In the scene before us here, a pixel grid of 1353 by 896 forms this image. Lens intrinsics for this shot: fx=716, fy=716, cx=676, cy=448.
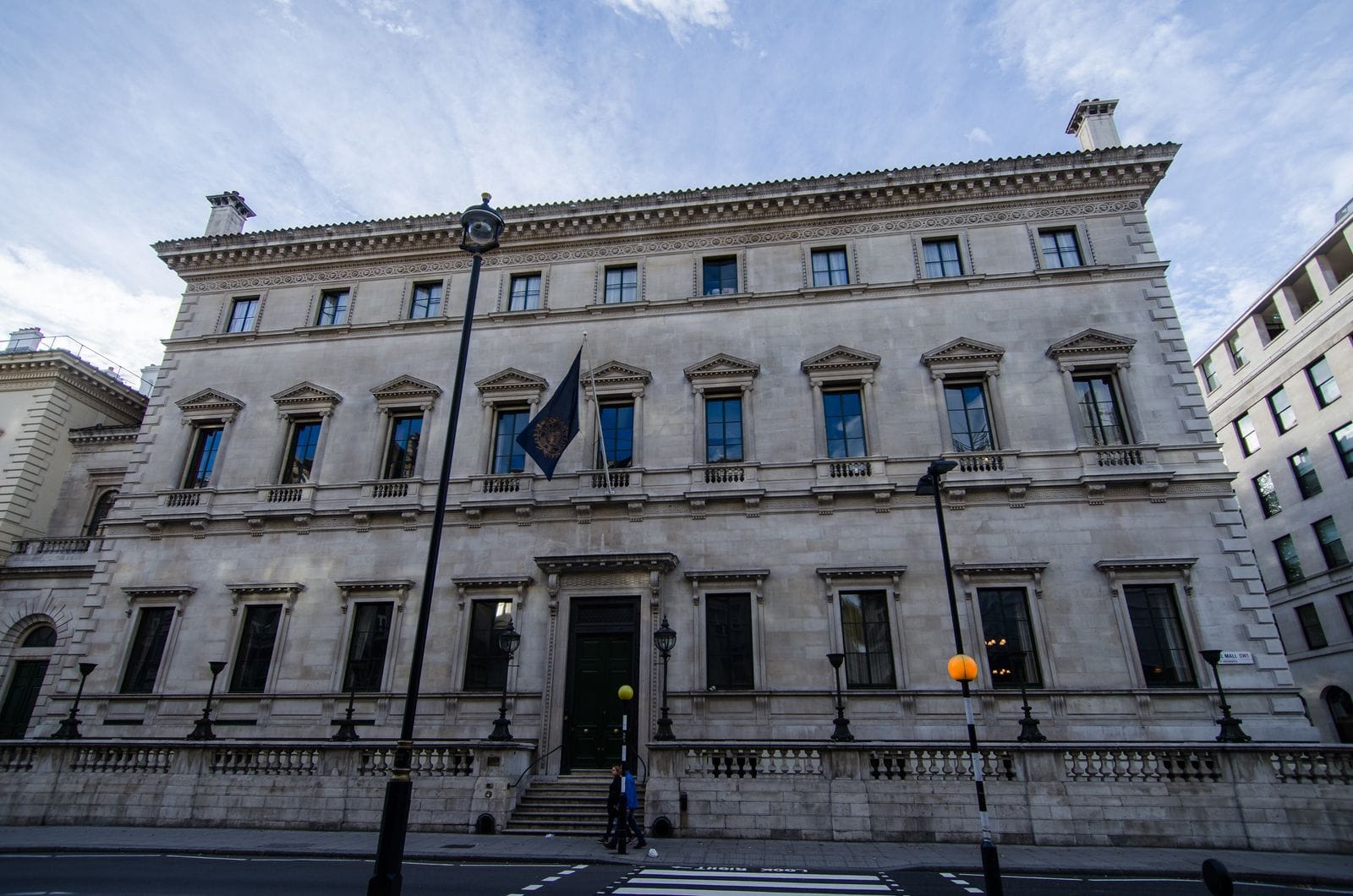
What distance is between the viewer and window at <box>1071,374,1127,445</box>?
21.3m

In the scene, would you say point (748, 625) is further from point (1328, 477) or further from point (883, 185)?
point (1328, 477)

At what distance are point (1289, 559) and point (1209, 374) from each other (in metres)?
12.8

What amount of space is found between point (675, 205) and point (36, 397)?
1145 inches

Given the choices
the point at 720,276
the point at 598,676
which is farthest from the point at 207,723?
the point at 720,276

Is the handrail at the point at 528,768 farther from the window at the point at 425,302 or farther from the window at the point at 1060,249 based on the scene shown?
the window at the point at 1060,249

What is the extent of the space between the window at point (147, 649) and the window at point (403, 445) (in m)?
8.15

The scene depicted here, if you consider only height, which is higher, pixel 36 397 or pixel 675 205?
pixel 675 205

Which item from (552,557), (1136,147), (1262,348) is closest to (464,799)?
(552,557)

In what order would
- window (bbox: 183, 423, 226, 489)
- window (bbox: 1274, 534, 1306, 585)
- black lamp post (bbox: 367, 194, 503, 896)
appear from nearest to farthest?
black lamp post (bbox: 367, 194, 503, 896) → window (bbox: 183, 423, 226, 489) → window (bbox: 1274, 534, 1306, 585)

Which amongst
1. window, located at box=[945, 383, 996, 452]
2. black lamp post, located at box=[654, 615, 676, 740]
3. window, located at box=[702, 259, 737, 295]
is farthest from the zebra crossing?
window, located at box=[702, 259, 737, 295]

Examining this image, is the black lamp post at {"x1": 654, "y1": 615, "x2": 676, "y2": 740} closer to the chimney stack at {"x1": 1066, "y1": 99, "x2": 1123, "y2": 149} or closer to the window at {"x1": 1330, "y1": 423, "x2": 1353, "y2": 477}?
the chimney stack at {"x1": 1066, "y1": 99, "x2": 1123, "y2": 149}

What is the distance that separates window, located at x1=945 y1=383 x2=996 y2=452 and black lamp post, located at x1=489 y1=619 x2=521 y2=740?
553 inches

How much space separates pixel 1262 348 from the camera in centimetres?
3984

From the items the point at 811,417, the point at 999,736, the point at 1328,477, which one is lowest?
the point at 999,736
